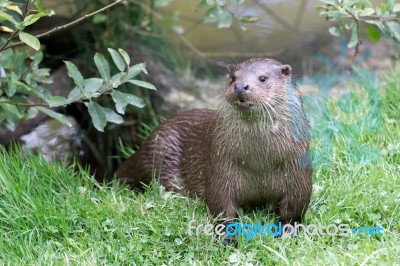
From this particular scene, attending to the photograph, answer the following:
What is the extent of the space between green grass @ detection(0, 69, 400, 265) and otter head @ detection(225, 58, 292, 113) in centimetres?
58

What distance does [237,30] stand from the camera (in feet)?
25.6

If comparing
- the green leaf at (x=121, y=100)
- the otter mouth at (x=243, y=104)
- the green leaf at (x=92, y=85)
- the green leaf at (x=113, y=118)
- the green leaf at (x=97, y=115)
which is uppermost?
the otter mouth at (x=243, y=104)

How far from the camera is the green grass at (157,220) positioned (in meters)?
3.21

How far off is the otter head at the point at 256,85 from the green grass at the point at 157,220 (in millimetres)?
575

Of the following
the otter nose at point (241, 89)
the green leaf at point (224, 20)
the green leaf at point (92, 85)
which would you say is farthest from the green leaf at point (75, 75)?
the green leaf at point (224, 20)

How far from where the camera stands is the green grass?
3.21m

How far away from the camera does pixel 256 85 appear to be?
327 cm

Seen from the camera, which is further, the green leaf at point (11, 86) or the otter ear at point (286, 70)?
the green leaf at point (11, 86)

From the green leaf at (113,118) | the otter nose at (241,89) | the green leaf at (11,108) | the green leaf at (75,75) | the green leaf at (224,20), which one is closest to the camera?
the otter nose at (241,89)

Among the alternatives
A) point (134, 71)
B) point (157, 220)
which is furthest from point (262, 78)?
point (157, 220)

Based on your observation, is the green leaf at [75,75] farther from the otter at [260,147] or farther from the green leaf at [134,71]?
the otter at [260,147]

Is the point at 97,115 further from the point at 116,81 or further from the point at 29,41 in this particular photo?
the point at 29,41

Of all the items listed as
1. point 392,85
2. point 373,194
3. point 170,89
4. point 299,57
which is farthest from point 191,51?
point 373,194

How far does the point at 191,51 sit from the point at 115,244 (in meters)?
3.53
